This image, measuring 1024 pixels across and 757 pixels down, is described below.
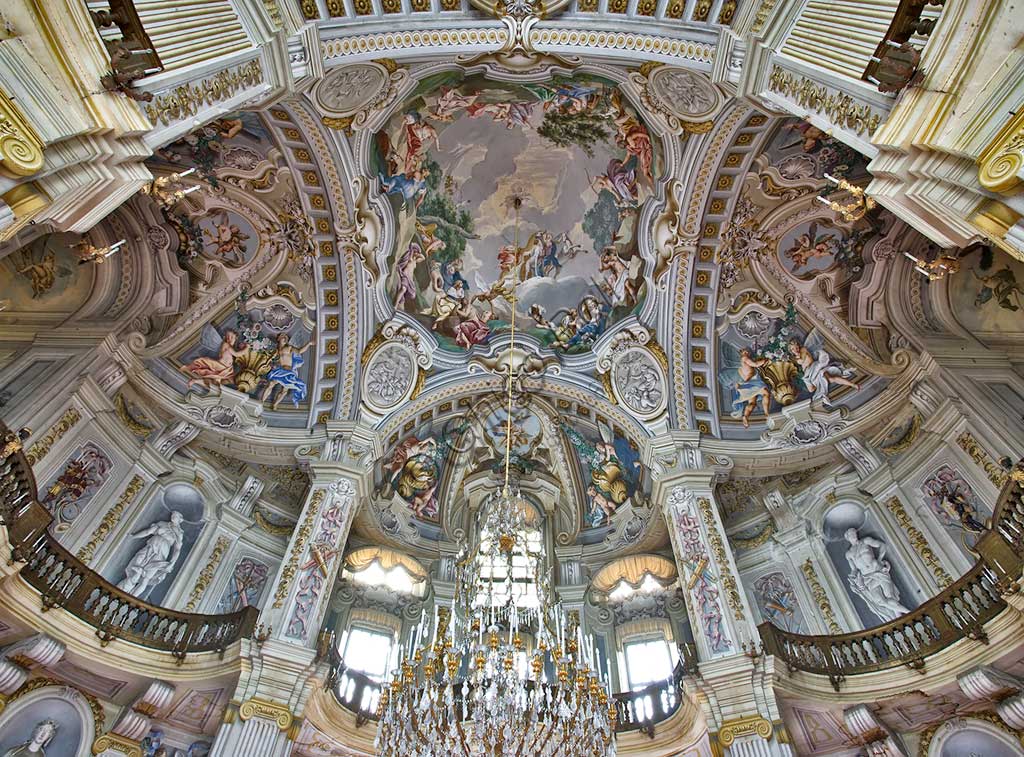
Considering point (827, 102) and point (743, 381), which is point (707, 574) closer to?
point (743, 381)

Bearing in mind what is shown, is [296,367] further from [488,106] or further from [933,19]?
[933,19]

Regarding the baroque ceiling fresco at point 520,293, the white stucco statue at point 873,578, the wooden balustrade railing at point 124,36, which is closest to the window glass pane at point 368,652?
the baroque ceiling fresco at point 520,293

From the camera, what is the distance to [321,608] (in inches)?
388

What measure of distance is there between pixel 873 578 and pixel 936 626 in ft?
6.17

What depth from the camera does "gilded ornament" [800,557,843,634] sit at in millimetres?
10220

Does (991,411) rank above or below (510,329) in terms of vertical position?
below

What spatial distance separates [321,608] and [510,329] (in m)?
6.88

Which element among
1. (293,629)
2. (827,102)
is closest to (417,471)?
(293,629)

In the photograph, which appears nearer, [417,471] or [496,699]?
[496,699]

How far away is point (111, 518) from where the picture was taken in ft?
33.2

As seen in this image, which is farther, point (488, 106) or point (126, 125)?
point (488, 106)

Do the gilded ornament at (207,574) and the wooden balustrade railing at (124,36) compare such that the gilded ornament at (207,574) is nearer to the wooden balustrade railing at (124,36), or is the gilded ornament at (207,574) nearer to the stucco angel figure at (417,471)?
the stucco angel figure at (417,471)

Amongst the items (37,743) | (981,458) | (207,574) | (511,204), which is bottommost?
(37,743)

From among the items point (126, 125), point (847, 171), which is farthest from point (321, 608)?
point (847, 171)
